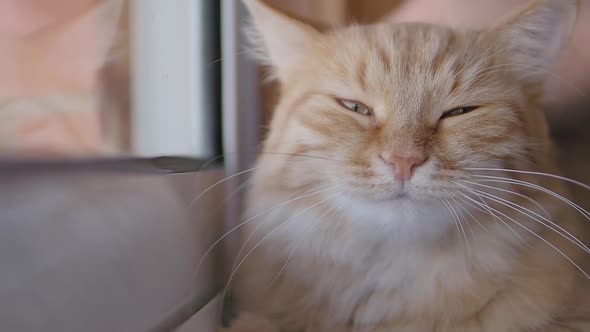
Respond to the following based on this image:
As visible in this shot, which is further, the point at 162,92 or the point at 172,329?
the point at 162,92

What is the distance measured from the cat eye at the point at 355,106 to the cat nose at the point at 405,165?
175mm

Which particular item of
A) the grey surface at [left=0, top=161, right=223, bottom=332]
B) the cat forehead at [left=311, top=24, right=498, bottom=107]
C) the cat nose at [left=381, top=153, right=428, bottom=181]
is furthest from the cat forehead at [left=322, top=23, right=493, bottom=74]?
the grey surface at [left=0, top=161, right=223, bottom=332]

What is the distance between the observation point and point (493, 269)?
92 centimetres

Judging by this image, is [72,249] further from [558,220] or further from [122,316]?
[558,220]

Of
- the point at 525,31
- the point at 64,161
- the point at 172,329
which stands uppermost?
the point at 525,31

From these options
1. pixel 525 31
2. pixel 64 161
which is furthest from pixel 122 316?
pixel 525 31

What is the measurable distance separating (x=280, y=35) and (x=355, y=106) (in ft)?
0.86

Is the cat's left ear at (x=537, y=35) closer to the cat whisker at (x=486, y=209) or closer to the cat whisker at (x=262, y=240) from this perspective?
the cat whisker at (x=486, y=209)

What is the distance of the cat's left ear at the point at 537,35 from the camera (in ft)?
3.21

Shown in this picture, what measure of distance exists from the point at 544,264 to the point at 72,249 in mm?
842

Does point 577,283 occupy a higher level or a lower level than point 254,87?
lower

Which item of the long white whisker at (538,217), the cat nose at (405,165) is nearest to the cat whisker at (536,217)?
the long white whisker at (538,217)

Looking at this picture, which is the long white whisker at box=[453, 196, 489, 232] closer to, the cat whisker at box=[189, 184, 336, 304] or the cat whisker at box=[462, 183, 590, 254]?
the cat whisker at box=[462, 183, 590, 254]

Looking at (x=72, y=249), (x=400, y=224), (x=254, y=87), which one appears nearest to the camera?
(x=72, y=249)
